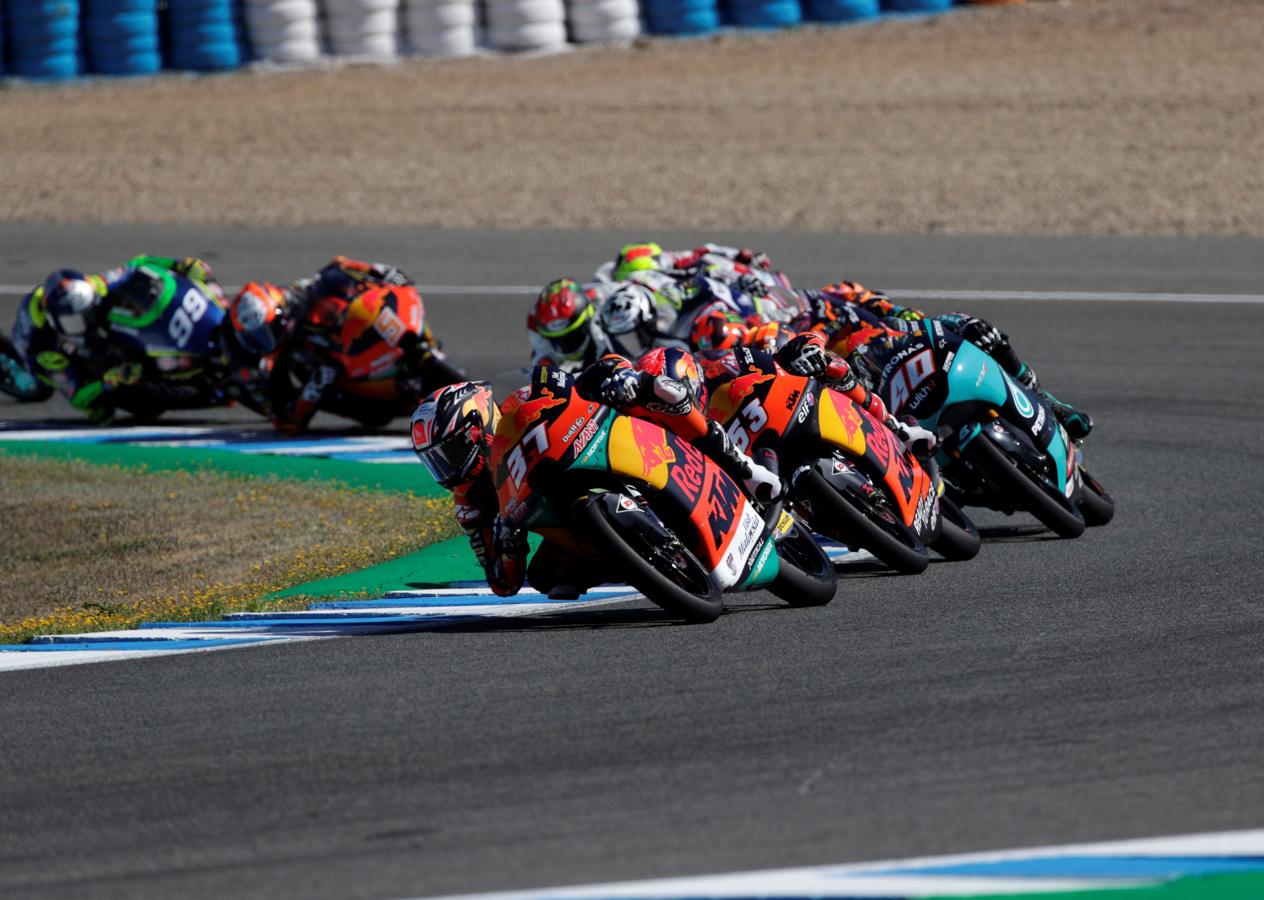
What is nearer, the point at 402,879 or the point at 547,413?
the point at 402,879

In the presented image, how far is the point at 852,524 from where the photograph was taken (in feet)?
26.2

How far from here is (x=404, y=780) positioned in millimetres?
5617

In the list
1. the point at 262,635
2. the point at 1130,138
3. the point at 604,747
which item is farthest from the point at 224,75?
the point at 604,747

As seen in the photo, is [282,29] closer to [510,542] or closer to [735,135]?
[735,135]

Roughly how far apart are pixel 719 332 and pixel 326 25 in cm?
1913

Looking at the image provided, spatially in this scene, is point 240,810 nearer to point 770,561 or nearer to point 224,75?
point 770,561

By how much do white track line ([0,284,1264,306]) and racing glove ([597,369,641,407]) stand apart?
386 inches

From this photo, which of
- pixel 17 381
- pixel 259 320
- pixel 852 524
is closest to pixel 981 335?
pixel 852 524

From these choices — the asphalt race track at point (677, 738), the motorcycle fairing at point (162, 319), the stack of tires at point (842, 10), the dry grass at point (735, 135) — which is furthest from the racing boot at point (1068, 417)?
the stack of tires at point (842, 10)

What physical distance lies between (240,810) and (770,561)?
9.07 feet

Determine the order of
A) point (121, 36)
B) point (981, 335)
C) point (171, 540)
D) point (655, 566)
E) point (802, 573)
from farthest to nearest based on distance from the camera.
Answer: point (121, 36) → point (171, 540) → point (981, 335) → point (802, 573) → point (655, 566)

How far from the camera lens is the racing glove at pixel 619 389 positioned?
743 cm

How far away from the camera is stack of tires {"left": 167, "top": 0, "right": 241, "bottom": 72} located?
26703 millimetres

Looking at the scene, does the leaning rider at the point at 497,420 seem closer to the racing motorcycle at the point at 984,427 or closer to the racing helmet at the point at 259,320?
the racing motorcycle at the point at 984,427
